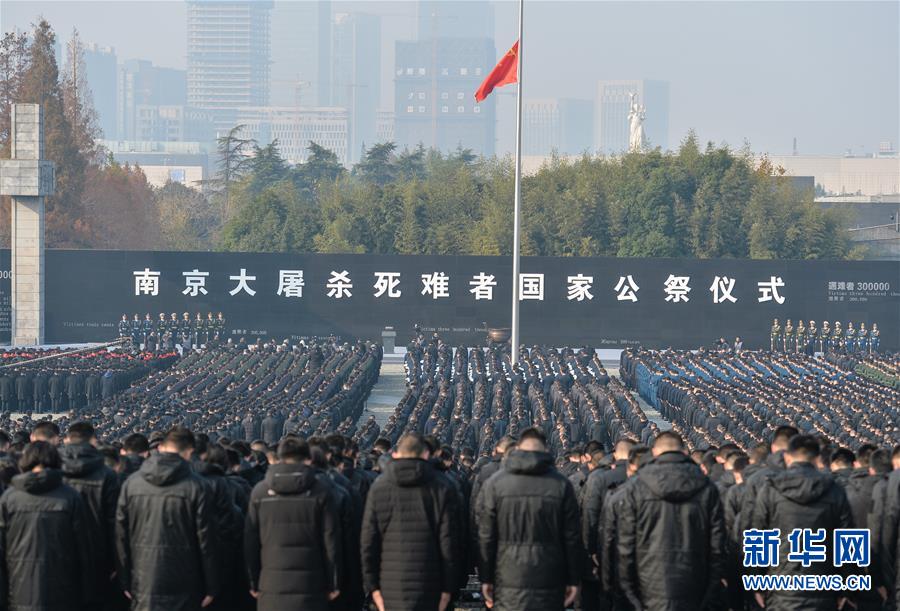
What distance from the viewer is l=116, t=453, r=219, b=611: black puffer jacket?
7102 mm

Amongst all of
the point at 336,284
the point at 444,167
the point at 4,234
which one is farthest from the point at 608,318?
the point at 444,167

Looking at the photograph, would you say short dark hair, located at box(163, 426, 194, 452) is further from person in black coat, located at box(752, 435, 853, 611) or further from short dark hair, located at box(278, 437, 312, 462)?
person in black coat, located at box(752, 435, 853, 611)

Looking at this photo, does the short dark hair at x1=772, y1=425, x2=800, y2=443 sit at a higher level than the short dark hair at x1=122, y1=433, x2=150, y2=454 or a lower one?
higher

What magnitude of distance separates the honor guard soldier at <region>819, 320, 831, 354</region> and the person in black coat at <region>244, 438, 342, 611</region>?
29461 millimetres

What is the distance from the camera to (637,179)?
Result: 47.9m

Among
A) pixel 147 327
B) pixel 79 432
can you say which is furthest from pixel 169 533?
pixel 147 327

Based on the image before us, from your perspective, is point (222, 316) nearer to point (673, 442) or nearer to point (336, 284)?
point (336, 284)

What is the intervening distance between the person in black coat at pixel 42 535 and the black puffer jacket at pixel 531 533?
2006 mm

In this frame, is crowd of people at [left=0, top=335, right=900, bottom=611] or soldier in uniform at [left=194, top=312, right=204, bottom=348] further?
soldier in uniform at [left=194, top=312, right=204, bottom=348]

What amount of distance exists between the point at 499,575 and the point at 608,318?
30133 mm

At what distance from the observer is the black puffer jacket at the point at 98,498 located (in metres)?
7.38

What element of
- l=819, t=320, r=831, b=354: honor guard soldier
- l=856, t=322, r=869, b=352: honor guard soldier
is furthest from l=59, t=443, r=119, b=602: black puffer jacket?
l=856, t=322, r=869, b=352: honor guard soldier

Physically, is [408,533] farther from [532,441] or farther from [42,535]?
[42,535]

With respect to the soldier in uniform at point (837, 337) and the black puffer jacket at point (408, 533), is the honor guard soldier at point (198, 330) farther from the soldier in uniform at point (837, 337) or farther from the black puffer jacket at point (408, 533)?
the black puffer jacket at point (408, 533)
